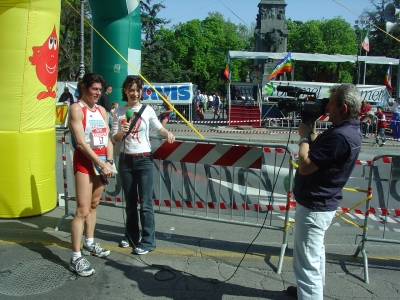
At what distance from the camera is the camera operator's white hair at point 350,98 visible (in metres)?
3.12

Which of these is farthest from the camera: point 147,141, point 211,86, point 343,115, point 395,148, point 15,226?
point 211,86

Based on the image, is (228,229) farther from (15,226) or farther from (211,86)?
(211,86)

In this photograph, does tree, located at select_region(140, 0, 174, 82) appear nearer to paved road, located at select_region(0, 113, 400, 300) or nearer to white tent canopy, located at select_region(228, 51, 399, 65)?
white tent canopy, located at select_region(228, 51, 399, 65)

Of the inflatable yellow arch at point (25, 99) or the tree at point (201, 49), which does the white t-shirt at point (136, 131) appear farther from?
the tree at point (201, 49)

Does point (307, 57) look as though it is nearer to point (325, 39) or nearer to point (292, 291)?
point (292, 291)

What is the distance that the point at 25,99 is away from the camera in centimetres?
548

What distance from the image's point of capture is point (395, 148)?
16719 mm

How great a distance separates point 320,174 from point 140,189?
2.19 metres

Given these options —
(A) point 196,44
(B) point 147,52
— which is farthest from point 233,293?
(A) point 196,44

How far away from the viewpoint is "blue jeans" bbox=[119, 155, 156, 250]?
4664mm

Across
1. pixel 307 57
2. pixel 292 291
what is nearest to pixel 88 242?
pixel 292 291

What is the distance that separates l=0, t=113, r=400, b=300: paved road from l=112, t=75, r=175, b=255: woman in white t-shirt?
0.37m

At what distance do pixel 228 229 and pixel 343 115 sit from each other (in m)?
2.98

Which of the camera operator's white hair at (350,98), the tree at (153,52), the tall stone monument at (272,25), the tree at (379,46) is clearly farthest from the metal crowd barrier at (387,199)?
the tree at (379,46)
